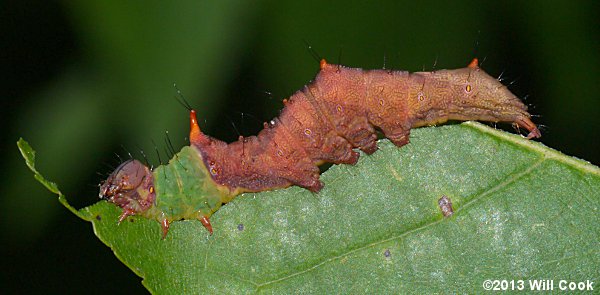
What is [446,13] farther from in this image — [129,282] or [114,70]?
[129,282]

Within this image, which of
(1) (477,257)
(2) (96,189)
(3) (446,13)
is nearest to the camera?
(1) (477,257)

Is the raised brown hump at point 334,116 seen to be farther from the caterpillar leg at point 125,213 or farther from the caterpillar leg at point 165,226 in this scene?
the caterpillar leg at point 125,213

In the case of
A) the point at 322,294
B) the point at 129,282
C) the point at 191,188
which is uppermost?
the point at 191,188

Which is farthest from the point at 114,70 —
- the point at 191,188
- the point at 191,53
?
the point at 191,188

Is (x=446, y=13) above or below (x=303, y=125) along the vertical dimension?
below

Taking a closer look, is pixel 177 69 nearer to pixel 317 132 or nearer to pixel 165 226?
pixel 317 132

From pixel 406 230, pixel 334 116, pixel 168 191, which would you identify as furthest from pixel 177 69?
pixel 406 230

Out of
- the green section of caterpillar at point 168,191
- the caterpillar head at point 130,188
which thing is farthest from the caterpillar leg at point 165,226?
the caterpillar head at point 130,188

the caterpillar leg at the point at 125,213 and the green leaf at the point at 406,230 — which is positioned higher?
the caterpillar leg at the point at 125,213
